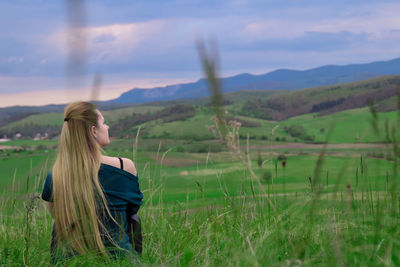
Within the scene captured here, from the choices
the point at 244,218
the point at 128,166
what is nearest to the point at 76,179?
the point at 128,166

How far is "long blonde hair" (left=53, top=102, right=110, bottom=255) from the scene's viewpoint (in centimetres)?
252

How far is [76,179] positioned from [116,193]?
35 cm

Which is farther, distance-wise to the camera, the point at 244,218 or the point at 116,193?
the point at 244,218

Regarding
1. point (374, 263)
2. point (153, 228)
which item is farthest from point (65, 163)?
point (374, 263)

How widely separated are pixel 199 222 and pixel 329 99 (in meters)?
65.5

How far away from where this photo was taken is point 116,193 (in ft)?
9.27

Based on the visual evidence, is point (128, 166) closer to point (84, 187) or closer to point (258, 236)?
point (84, 187)

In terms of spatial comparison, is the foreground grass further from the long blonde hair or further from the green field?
the long blonde hair

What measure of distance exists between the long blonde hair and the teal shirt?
92 millimetres

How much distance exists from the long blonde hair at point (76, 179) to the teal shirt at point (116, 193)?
3.6 inches

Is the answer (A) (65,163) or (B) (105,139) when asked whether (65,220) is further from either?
(B) (105,139)

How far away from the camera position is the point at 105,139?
2.85 m

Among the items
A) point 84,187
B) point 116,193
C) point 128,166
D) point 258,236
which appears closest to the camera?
point 258,236

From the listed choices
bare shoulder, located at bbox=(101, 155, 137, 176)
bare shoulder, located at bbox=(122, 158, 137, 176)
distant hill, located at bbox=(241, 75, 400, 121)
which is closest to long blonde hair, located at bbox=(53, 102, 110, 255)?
bare shoulder, located at bbox=(101, 155, 137, 176)
